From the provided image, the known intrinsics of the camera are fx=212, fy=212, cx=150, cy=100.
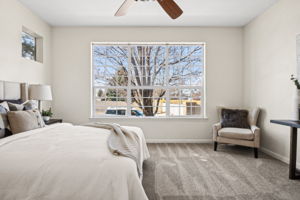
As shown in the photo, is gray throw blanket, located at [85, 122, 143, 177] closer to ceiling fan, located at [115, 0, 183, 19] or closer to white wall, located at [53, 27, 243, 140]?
ceiling fan, located at [115, 0, 183, 19]

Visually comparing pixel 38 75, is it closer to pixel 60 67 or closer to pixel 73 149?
pixel 60 67

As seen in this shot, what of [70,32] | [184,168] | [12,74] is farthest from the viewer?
[70,32]

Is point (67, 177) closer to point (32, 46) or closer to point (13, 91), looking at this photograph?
point (13, 91)

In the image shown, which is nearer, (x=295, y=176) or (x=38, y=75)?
(x=295, y=176)

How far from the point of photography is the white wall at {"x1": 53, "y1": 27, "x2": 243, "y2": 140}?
4801mm

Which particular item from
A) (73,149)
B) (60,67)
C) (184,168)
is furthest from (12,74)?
(184,168)

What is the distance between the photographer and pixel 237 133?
12.5 feet

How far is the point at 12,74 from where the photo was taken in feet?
11.2

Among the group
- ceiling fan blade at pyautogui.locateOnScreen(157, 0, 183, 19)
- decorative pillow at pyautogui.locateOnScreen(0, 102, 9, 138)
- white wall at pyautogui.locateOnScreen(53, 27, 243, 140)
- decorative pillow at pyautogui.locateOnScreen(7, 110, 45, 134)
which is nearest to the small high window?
white wall at pyautogui.locateOnScreen(53, 27, 243, 140)

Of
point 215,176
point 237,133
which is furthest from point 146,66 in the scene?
point 215,176

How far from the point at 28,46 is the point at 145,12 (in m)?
2.36

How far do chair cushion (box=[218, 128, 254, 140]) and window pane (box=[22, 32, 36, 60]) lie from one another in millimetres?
3957

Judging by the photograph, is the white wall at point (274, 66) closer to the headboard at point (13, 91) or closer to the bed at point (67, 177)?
the bed at point (67, 177)

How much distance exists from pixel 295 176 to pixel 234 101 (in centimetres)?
233
